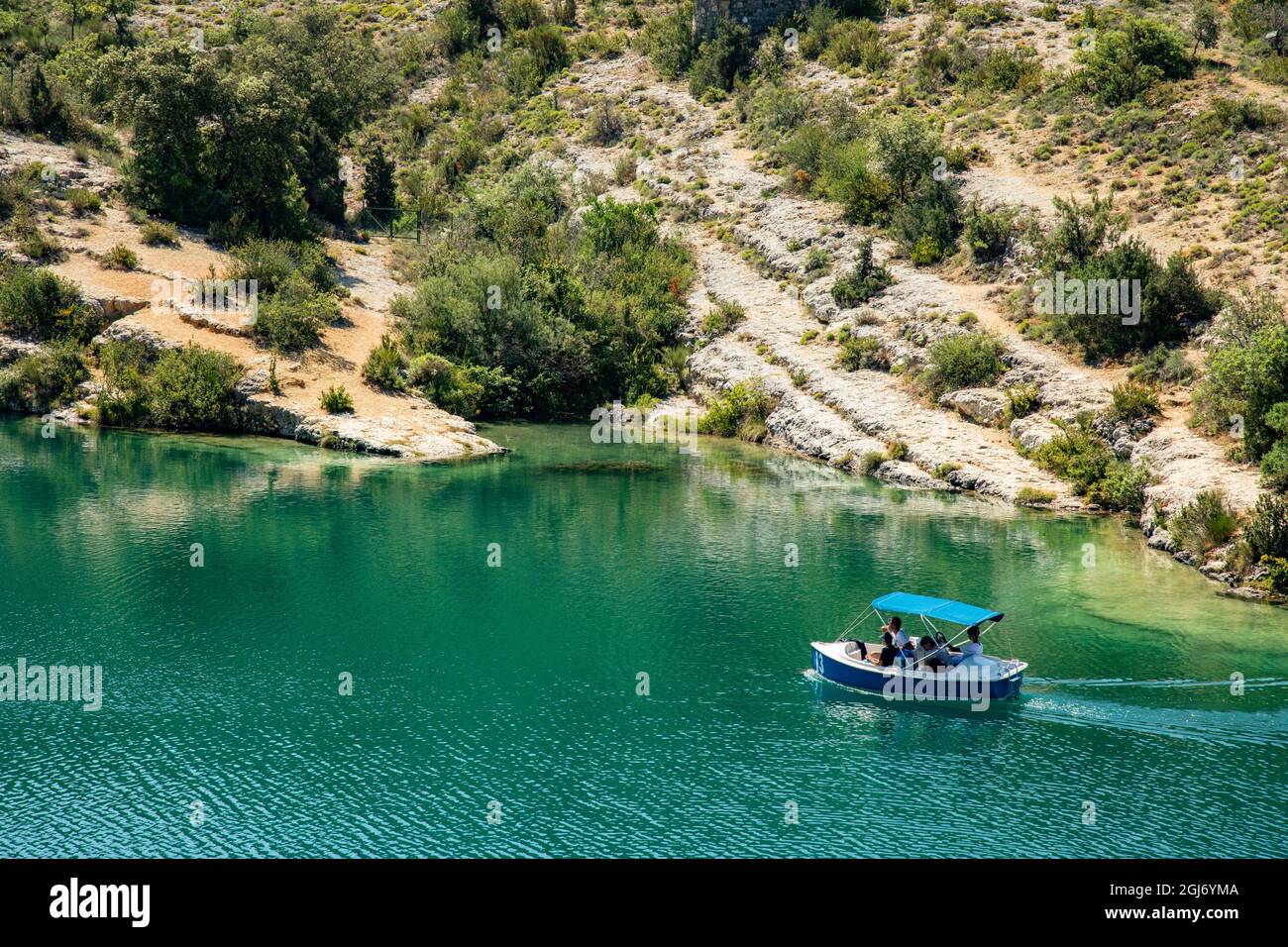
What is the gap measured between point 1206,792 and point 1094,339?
34586 millimetres

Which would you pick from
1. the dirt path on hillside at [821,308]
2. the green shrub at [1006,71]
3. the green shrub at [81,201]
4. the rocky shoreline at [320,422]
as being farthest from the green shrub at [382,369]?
the green shrub at [1006,71]

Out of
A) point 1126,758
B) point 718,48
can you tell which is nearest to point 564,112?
point 718,48

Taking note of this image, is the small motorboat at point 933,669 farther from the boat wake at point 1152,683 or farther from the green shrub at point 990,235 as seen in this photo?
the green shrub at point 990,235

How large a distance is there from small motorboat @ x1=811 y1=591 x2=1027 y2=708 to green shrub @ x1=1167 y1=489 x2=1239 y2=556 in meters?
14.0

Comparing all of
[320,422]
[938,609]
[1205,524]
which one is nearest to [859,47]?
[320,422]

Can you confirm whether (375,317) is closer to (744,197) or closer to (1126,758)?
(744,197)

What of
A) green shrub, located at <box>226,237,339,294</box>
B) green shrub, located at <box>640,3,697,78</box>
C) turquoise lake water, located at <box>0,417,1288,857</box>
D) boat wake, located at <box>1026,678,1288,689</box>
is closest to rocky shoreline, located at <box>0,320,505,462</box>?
green shrub, located at <box>226,237,339,294</box>

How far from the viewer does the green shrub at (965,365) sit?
54.4 meters

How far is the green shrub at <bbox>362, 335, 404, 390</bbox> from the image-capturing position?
192 ft

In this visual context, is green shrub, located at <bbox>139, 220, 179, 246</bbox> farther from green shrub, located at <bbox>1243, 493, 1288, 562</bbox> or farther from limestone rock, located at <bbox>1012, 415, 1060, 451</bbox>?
green shrub, located at <bbox>1243, 493, 1288, 562</bbox>

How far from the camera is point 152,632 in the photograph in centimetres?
2973

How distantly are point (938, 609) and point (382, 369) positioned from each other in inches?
1483

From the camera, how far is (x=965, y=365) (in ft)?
180

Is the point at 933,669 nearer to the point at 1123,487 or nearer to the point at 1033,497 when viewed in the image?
the point at 1033,497
